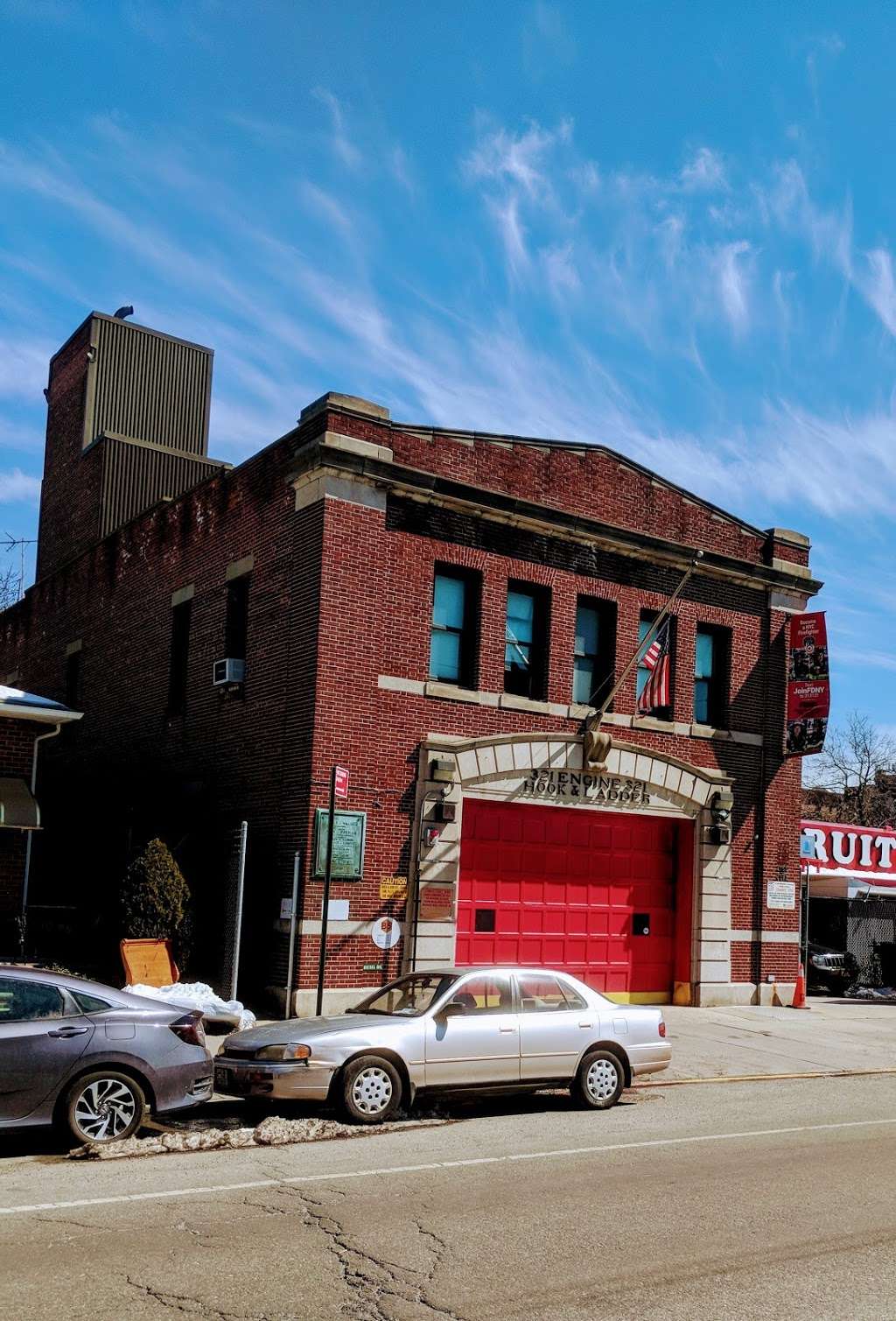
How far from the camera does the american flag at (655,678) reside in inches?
808

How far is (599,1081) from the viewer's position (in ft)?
39.5

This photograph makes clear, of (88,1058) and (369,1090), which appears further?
(369,1090)

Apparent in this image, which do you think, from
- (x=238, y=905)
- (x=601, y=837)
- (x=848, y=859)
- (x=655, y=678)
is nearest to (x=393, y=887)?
(x=238, y=905)

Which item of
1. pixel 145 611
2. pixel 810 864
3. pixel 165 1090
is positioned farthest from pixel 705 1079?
pixel 810 864

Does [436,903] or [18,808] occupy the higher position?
[18,808]

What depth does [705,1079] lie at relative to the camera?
14.7 metres

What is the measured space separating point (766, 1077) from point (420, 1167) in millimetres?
7592

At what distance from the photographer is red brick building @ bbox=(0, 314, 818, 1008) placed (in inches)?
704

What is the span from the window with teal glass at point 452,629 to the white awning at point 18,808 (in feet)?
19.8

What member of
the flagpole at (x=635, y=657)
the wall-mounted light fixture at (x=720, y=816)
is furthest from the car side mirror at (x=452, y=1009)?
the wall-mounted light fixture at (x=720, y=816)

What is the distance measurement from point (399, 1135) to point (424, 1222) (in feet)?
10.2

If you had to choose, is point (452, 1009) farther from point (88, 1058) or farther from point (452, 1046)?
point (88, 1058)

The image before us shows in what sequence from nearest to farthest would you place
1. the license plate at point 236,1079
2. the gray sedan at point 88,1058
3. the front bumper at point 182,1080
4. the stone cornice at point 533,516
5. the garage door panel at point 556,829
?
the gray sedan at point 88,1058, the front bumper at point 182,1080, the license plate at point 236,1079, the stone cornice at point 533,516, the garage door panel at point 556,829

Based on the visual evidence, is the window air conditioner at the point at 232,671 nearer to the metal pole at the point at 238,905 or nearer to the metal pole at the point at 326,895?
the metal pole at the point at 326,895
